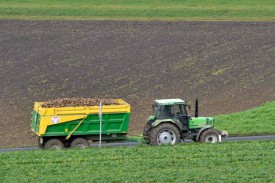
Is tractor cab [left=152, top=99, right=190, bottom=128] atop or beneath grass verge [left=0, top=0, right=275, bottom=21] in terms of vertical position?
beneath

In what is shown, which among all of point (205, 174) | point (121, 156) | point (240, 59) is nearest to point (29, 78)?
point (240, 59)

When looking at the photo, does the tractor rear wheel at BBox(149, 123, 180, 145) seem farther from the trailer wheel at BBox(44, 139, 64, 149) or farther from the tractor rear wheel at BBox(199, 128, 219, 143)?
the trailer wheel at BBox(44, 139, 64, 149)

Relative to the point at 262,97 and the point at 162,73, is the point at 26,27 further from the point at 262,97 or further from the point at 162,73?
the point at 262,97

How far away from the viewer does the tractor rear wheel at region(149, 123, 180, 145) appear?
31.0m

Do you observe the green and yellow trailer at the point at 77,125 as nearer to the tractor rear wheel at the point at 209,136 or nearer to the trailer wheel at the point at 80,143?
the trailer wheel at the point at 80,143

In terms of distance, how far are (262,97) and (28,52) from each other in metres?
16.8

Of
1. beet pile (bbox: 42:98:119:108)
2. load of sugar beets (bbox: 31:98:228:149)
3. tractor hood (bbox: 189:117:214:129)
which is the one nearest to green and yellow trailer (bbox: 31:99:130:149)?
load of sugar beets (bbox: 31:98:228:149)

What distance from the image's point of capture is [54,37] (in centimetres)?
5703

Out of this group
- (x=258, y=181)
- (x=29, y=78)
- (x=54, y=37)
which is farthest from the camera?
(x=54, y=37)

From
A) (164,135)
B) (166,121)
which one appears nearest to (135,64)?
(166,121)

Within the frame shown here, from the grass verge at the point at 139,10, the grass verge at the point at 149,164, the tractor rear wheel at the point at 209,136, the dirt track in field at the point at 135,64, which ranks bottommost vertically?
the grass verge at the point at 149,164

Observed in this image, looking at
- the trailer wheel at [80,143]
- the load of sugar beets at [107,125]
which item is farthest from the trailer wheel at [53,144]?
the trailer wheel at [80,143]

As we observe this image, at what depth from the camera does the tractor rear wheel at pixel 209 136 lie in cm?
3150

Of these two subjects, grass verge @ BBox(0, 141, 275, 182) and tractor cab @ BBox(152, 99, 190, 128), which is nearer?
grass verge @ BBox(0, 141, 275, 182)
